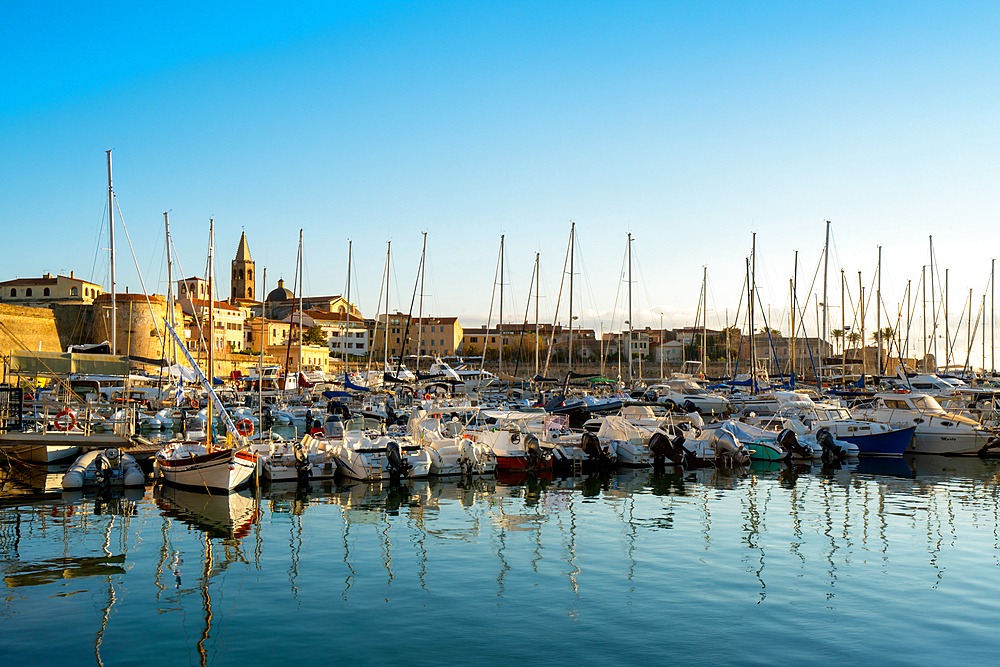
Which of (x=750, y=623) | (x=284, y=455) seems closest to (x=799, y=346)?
(x=284, y=455)

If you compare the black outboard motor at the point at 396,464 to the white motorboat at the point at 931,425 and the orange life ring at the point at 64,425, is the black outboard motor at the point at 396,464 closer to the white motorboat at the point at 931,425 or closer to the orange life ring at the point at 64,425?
the orange life ring at the point at 64,425

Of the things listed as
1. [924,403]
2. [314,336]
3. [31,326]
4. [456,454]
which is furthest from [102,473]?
[314,336]

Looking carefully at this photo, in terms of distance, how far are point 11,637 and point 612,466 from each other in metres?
21.6

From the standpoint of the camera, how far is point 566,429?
3116 centimetres

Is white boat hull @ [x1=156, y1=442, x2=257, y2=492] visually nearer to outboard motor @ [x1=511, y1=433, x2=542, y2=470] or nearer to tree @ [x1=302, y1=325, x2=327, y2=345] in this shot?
outboard motor @ [x1=511, y1=433, x2=542, y2=470]

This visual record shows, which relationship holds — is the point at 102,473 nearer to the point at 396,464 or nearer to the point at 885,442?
the point at 396,464

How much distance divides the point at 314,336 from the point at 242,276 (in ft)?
122

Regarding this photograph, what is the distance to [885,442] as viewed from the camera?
103 ft

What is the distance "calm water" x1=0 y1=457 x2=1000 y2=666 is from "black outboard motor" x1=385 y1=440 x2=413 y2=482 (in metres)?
2.58

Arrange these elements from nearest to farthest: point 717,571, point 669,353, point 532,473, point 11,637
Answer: point 11,637, point 717,571, point 532,473, point 669,353

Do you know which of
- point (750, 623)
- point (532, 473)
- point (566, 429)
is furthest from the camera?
point (566, 429)

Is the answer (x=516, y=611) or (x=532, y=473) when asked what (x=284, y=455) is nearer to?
(x=532, y=473)

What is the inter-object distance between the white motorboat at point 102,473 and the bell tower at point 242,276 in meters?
145

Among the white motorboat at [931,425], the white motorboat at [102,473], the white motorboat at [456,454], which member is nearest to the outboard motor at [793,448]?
the white motorboat at [931,425]
